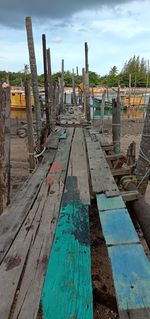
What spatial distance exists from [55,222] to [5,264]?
2.11ft

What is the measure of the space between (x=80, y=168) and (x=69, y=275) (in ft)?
8.10

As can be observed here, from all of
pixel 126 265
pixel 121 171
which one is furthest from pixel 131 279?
pixel 121 171

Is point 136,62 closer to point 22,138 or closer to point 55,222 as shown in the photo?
point 22,138

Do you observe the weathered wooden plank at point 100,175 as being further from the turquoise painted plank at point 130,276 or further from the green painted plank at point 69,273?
the turquoise painted plank at point 130,276

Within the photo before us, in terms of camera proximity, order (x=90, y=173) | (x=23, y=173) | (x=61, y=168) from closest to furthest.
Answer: (x=90, y=173) → (x=61, y=168) → (x=23, y=173)

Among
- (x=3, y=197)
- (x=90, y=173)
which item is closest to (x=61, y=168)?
(x=90, y=173)

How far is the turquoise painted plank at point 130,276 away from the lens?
1.39m

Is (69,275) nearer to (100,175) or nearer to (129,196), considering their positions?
(129,196)

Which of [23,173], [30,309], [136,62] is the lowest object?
[23,173]

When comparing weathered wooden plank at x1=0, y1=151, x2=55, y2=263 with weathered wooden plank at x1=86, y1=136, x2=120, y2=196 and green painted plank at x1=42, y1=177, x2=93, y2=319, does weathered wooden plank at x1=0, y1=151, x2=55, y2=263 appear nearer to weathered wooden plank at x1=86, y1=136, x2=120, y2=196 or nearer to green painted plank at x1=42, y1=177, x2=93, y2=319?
green painted plank at x1=42, y1=177, x2=93, y2=319

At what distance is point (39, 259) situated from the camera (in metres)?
1.81

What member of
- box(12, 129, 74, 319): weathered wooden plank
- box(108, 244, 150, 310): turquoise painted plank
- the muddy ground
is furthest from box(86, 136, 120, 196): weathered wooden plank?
box(108, 244, 150, 310): turquoise painted plank

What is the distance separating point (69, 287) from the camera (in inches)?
59.8

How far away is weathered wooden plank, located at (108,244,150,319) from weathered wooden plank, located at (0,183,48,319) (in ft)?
1.90
